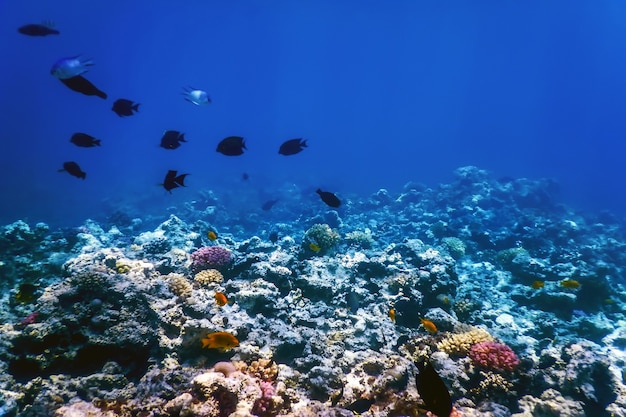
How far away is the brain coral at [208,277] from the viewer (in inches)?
309

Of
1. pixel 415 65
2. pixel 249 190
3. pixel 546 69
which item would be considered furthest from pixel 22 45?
pixel 546 69

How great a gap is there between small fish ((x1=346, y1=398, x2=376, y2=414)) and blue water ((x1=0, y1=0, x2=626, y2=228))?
491 cm

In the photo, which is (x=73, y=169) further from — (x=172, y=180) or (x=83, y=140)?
(x=172, y=180)

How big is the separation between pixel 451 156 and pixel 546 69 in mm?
60155

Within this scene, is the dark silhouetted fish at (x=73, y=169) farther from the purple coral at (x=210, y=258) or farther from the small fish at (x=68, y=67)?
the purple coral at (x=210, y=258)

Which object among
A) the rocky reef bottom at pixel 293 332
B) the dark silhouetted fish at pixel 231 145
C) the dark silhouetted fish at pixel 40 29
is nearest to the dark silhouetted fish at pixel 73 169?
the rocky reef bottom at pixel 293 332

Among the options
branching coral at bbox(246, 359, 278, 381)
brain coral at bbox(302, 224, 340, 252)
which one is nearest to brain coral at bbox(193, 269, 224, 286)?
brain coral at bbox(302, 224, 340, 252)

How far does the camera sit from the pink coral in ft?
16.9

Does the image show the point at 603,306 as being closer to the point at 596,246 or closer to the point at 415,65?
the point at 596,246

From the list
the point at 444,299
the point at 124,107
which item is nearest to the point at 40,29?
the point at 124,107

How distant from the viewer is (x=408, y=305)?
24.1 feet

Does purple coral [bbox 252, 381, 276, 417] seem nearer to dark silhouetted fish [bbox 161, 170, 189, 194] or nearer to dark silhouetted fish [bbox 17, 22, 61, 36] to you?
dark silhouetted fish [bbox 161, 170, 189, 194]

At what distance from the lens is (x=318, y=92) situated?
6196 inches

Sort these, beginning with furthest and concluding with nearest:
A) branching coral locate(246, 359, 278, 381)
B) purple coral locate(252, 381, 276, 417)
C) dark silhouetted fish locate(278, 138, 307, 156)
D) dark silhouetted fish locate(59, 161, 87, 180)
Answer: dark silhouetted fish locate(278, 138, 307, 156), dark silhouetted fish locate(59, 161, 87, 180), branching coral locate(246, 359, 278, 381), purple coral locate(252, 381, 276, 417)
